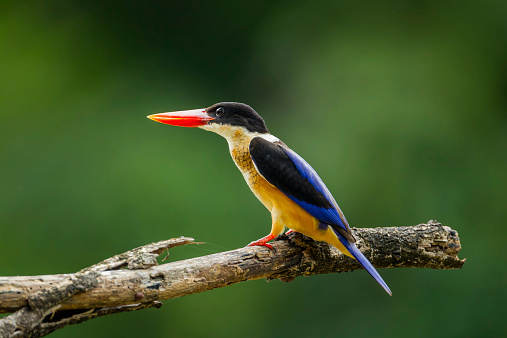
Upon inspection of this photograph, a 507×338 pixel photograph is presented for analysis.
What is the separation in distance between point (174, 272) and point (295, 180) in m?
0.63

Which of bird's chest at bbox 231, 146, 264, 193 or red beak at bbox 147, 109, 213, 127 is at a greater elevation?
red beak at bbox 147, 109, 213, 127

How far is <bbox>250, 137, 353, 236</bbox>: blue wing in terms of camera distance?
81.7 inches

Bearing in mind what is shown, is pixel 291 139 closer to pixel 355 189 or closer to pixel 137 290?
pixel 355 189

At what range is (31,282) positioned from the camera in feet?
4.94

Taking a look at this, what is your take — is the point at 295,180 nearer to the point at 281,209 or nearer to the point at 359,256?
the point at 281,209

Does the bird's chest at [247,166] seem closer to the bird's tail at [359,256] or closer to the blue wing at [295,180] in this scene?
the blue wing at [295,180]

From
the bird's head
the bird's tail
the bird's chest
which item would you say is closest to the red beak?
the bird's head

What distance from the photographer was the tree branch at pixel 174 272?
148 centimetres

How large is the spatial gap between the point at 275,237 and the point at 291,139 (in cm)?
181

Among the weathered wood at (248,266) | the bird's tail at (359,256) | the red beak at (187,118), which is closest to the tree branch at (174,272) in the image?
the weathered wood at (248,266)

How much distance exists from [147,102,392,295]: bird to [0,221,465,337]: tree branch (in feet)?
0.29

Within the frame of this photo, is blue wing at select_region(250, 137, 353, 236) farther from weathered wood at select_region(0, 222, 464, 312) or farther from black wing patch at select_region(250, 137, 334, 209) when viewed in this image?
weathered wood at select_region(0, 222, 464, 312)

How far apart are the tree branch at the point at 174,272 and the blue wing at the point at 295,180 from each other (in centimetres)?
17

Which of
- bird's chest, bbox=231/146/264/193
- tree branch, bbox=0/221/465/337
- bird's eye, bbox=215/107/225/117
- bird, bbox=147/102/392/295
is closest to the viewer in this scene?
tree branch, bbox=0/221/465/337
